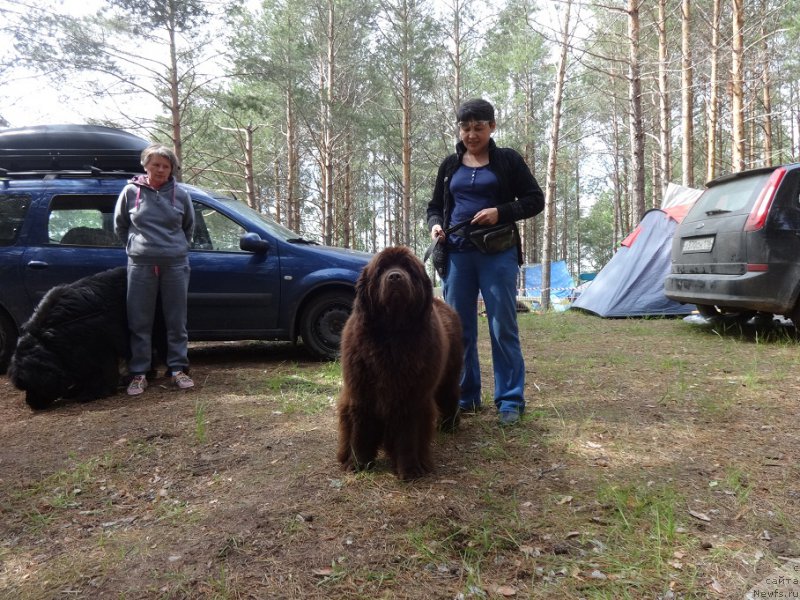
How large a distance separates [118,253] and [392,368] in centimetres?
418

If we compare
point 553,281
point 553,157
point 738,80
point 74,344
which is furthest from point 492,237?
point 553,281

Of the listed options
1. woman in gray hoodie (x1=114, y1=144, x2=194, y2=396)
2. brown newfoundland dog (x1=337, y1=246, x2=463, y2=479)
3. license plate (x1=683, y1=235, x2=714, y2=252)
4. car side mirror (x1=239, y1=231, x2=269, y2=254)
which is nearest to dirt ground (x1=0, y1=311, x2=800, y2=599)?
brown newfoundland dog (x1=337, y1=246, x2=463, y2=479)

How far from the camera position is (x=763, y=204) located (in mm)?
5617

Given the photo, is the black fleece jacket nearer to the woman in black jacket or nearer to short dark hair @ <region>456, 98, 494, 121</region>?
the woman in black jacket

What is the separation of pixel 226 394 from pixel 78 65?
36.4 feet

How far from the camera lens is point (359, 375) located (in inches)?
107

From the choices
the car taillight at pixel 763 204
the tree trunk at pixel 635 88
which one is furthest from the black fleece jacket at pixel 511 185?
the tree trunk at pixel 635 88

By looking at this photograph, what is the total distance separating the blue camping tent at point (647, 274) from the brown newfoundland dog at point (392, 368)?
725 centimetres

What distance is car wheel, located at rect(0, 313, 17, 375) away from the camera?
5.24 meters

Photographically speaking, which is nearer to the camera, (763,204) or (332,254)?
(763,204)

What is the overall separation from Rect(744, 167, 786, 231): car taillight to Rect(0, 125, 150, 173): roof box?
7228 millimetres

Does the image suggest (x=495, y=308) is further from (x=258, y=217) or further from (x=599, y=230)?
(x=599, y=230)

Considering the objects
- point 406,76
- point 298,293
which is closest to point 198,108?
point 406,76

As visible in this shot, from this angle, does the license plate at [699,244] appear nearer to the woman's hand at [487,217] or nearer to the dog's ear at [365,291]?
the woman's hand at [487,217]
